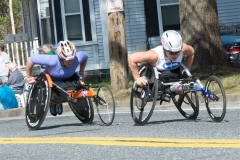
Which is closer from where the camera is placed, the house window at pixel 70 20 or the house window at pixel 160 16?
the house window at pixel 160 16

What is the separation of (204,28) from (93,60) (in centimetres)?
814

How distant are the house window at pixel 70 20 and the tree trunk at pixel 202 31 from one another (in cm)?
773

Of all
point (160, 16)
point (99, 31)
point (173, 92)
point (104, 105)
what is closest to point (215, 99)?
point (173, 92)

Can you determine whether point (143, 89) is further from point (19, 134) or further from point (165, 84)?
point (19, 134)

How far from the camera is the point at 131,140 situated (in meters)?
10.3

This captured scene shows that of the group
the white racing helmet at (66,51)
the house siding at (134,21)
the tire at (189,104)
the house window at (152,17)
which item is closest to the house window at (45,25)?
the house siding at (134,21)

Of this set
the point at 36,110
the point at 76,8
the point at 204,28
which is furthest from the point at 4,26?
the point at 36,110

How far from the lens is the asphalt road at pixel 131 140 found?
29.0 feet

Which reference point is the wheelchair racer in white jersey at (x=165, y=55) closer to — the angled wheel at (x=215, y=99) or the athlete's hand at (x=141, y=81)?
the athlete's hand at (x=141, y=81)

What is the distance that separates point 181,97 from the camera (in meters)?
13.2

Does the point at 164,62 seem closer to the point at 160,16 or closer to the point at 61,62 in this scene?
the point at 61,62

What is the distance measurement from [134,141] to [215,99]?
2136 mm

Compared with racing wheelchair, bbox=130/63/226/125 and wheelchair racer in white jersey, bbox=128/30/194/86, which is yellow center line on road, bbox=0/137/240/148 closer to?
racing wheelchair, bbox=130/63/226/125

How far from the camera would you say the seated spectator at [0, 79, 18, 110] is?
20.1 metres
